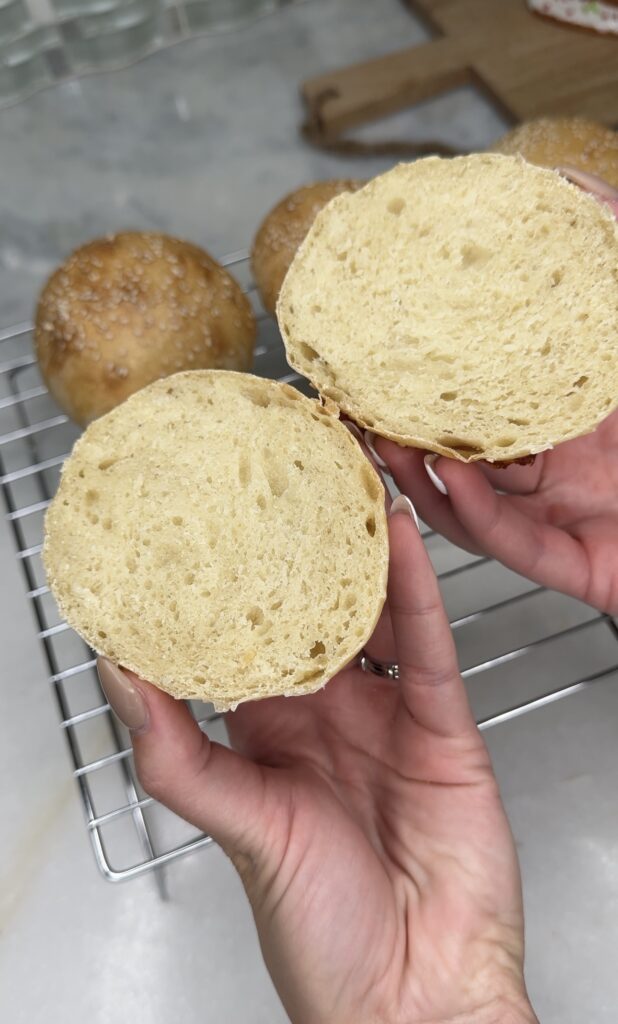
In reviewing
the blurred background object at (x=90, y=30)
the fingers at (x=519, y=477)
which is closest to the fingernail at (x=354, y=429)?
the fingers at (x=519, y=477)

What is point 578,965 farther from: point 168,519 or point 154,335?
point 154,335

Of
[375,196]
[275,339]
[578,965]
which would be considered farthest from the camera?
[275,339]

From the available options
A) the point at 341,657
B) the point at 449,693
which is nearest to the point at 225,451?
the point at 341,657

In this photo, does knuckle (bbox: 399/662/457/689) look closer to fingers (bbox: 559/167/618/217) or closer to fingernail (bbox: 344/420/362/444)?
fingernail (bbox: 344/420/362/444)

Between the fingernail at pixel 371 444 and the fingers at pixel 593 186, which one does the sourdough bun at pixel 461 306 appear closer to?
the fingernail at pixel 371 444

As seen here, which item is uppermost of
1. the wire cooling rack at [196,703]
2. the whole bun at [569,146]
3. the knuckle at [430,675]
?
the whole bun at [569,146]

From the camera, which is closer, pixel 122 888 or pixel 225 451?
pixel 225 451
